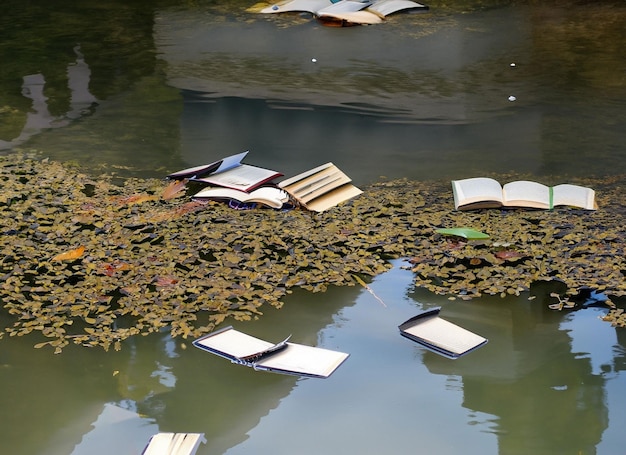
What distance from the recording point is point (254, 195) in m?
3.47

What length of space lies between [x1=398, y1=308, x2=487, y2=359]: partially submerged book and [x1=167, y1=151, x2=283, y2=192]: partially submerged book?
1.18m

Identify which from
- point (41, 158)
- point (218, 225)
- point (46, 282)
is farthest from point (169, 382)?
point (41, 158)

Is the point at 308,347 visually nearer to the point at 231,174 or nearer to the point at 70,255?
the point at 70,255

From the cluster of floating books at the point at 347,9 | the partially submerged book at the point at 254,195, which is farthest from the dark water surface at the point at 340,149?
the partially submerged book at the point at 254,195

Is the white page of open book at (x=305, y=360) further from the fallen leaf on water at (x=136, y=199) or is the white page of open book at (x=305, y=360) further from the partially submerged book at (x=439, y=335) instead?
the fallen leaf on water at (x=136, y=199)

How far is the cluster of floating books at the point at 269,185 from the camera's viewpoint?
11.3ft

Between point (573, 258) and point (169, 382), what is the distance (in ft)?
4.83

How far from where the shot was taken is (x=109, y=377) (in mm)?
2400

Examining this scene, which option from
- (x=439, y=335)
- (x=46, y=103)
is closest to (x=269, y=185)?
(x=439, y=335)

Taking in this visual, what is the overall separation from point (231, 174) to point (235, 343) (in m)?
1.33

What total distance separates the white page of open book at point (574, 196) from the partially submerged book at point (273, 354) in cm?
137

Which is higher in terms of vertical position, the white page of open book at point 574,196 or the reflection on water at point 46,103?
the white page of open book at point 574,196

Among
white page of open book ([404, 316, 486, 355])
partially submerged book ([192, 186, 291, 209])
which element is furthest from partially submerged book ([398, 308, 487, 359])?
partially submerged book ([192, 186, 291, 209])

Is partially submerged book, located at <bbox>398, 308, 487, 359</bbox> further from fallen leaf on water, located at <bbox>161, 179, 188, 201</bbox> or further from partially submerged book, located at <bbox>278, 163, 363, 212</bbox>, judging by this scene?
fallen leaf on water, located at <bbox>161, 179, 188, 201</bbox>
